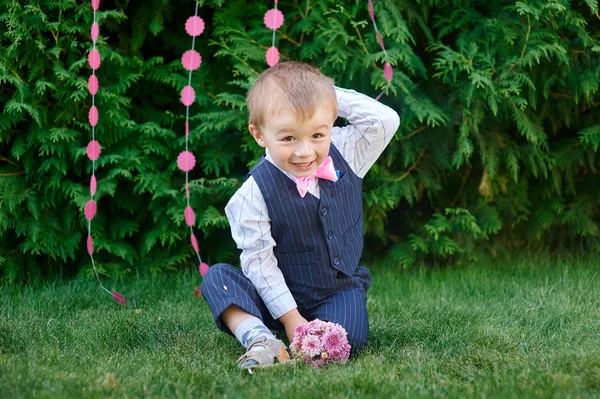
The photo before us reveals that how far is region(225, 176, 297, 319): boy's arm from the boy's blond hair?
0.94 ft

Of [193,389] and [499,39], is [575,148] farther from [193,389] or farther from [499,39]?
[193,389]

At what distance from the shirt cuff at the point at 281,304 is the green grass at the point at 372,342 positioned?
0.74 ft

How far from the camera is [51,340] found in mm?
2865

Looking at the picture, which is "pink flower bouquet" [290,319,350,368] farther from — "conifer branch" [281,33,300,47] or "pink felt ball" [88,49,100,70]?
"conifer branch" [281,33,300,47]

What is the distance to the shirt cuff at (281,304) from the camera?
8.73 ft

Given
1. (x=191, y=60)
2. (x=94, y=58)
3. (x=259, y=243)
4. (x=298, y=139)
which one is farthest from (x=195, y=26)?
(x=259, y=243)

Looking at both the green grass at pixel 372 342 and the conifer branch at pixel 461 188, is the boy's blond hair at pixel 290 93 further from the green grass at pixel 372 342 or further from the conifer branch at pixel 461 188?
the conifer branch at pixel 461 188

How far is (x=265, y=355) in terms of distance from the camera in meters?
2.48

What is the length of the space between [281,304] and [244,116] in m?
1.54

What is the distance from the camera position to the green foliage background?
12.4ft

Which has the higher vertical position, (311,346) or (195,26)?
(195,26)

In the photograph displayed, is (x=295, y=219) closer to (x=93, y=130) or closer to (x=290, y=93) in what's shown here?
(x=290, y=93)

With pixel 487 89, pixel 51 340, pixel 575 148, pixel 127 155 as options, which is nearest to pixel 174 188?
pixel 127 155

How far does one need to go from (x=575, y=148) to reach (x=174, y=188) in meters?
2.24
